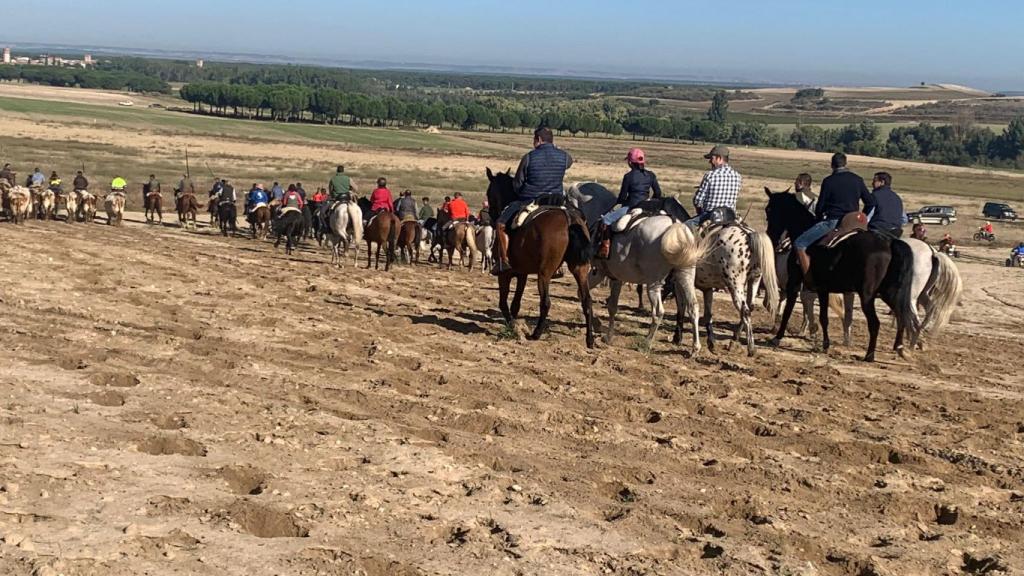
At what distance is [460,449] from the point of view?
7.95m

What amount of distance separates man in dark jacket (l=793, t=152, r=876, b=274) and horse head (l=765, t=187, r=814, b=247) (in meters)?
0.29

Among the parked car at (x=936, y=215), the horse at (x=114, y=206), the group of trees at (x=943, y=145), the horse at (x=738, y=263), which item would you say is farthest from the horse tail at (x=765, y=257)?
the group of trees at (x=943, y=145)

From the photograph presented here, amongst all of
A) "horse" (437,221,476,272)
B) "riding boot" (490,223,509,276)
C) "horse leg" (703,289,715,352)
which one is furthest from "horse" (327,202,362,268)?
"horse leg" (703,289,715,352)

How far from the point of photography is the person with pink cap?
43.6 feet

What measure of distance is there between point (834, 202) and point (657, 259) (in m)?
2.77

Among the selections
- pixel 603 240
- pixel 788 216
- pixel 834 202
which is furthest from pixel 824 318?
pixel 603 240

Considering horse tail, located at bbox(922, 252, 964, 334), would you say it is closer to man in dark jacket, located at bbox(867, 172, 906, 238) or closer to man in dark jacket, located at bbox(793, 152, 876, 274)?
man in dark jacket, located at bbox(867, 172, 906, 238)

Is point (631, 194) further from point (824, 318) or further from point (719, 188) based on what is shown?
point (824, 318)

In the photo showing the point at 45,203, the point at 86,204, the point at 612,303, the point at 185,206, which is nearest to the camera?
the point at 612,303

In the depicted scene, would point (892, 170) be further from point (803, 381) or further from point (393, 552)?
point (393, 552)

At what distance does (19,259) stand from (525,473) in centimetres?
1237

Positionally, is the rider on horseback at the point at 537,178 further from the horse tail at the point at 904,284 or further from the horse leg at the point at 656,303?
the horse tail at the point at 904,284

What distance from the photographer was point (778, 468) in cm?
811

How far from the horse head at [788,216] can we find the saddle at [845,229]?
621 millimetres
